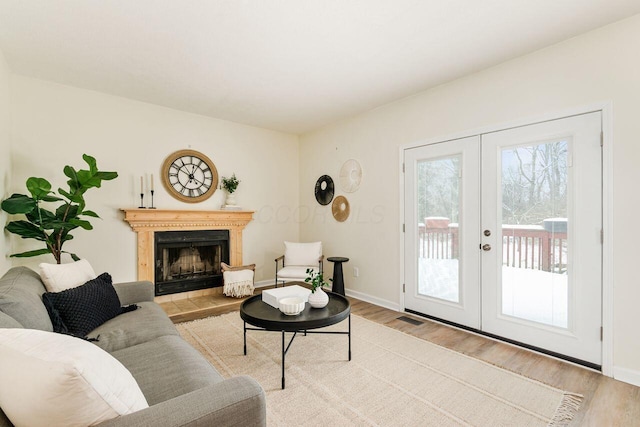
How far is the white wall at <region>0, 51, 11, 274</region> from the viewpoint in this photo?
280 centimetres

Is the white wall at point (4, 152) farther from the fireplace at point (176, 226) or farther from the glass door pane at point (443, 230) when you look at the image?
the glass door pane at point (443, 230)

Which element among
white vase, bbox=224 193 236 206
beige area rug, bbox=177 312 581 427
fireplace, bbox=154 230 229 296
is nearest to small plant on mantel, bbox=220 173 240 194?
white vase, bbox=224 193 236 206

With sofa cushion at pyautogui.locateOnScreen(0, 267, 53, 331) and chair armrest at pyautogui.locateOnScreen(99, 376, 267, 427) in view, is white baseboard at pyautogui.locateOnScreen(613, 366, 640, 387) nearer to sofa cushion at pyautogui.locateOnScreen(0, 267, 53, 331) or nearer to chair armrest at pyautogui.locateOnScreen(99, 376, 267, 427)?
chair armrest at pyautogui.locateOnScreen(99, 376, 267, 427)

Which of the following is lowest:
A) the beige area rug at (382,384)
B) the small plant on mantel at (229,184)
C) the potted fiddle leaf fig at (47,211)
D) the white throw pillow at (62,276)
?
the beige area rug at (382,384)

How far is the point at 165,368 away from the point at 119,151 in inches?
129

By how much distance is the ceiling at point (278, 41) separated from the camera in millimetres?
2121

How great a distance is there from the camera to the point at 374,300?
13.3 feet

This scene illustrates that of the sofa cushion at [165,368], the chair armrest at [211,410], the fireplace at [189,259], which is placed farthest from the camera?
the fireplace at [189,259]

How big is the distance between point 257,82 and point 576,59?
9.42 ft

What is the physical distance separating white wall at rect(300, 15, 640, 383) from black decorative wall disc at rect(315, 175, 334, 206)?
130 millimetres

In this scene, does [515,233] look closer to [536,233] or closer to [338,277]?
[536,233]

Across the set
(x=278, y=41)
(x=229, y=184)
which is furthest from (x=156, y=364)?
(x=229, y=184)

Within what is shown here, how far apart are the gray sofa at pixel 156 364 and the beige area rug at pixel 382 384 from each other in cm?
62

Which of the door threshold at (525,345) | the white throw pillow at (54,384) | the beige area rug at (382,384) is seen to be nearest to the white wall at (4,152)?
the beige area rug at (382,384)
